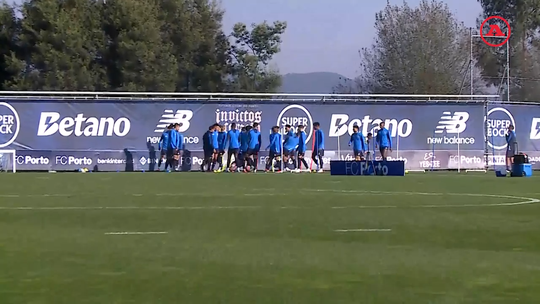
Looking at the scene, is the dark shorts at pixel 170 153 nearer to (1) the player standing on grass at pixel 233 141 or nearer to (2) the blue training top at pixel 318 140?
(1) the player standing on grass at pixel 233 141

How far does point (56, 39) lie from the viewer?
192ft

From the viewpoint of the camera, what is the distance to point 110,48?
61406 mm

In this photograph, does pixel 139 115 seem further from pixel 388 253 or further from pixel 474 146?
pixel 388 253

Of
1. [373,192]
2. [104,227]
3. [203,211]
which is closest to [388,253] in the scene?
[104,227]

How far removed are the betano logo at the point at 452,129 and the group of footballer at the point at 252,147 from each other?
3.34 metres

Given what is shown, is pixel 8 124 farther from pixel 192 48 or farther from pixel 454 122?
pixel 192 48

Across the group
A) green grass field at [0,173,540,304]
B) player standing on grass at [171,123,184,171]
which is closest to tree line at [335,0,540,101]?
player standing on grass at [171,123,184,171]

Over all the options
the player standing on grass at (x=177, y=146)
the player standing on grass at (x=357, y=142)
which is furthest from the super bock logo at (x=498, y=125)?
the player standing on grass at (x=177, y=146)

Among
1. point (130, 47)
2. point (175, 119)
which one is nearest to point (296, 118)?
point (175, 119)

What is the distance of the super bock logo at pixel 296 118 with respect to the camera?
41719mm

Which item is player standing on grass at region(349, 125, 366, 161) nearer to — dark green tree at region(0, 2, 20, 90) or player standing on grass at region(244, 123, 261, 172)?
player standing on grass at region(244, 123, 261, 172)

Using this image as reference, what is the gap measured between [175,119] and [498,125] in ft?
51.1

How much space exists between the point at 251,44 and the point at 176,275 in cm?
6438

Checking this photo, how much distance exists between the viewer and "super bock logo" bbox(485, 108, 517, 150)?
141ft
